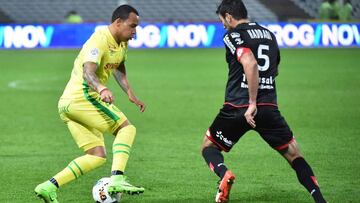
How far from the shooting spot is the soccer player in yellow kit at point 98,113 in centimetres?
779

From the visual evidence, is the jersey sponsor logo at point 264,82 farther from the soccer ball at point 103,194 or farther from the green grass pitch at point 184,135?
the soccer ball at point 103,194

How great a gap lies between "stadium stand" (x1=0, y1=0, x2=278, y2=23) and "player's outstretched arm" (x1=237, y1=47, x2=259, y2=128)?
105 feet

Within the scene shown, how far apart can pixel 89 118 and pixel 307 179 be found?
2.17m

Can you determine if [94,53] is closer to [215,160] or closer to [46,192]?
[46,192]

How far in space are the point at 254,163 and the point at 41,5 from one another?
31.9m

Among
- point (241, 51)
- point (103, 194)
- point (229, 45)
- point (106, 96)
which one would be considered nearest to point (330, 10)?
point (229, 45)

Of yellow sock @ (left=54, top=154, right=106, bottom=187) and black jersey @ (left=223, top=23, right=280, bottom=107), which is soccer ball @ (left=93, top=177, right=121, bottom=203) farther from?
black jersey @ (left=223, top=23, right=280, bottom=107)

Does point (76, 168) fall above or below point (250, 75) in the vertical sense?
below

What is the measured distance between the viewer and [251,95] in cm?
753

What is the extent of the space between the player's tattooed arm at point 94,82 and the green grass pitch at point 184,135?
1396mm

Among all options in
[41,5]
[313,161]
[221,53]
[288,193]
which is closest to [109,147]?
[313,161]

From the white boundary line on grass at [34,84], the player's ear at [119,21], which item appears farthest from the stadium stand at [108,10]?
the player's ear at [119,21]

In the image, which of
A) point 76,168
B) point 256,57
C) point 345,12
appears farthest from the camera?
point 345,12

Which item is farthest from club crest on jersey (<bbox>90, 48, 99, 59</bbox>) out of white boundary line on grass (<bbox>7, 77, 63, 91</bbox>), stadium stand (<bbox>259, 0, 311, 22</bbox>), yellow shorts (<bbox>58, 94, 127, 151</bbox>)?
stadium stand (<bbox>259, 0, 311, 22</bbox>)
